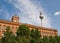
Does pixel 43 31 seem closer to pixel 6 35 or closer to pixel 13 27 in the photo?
pixel 13 27

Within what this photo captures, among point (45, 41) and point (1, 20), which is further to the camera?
point (1, 20)

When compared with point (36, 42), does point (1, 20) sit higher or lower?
higher

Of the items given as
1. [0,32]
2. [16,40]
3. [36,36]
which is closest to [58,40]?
[36,36]

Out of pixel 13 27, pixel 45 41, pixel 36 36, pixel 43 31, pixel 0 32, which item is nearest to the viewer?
pixel 45 41

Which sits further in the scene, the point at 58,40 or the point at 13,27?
the point at 13,27

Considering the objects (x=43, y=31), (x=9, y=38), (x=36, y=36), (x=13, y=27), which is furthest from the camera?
(x=43, y=31)

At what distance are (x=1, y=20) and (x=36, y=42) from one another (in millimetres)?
29149

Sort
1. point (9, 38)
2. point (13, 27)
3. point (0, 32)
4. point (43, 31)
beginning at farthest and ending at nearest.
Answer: point (43, 31) < point (13, 27) < point (0, 32) < point (9, 38)

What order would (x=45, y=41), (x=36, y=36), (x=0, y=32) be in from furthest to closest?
(x=0, y=32) < (x=36, y=36) < (x=45, y=41)

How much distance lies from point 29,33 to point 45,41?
4.58m

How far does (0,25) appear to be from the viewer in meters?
81.4

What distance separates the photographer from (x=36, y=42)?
56031 millimetres

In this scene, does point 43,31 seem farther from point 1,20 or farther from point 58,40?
point 58,40

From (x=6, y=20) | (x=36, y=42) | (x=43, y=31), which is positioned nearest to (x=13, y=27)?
(x=6, y=20)
